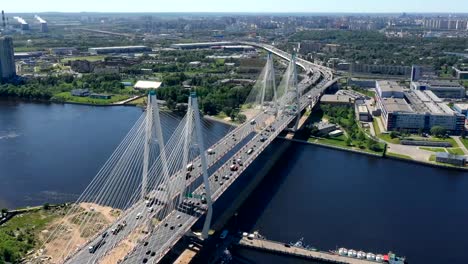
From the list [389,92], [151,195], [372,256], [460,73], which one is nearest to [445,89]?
[389,92]

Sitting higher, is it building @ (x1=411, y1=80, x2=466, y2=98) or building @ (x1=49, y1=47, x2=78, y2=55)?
building @ (x1=49, y1=47, x2=78, y2=55)

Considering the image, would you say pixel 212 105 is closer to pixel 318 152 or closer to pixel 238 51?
pixel 318 152

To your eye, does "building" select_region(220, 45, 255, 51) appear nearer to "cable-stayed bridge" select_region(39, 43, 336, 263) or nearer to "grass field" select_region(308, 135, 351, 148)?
"grass field" select_region(308, 135, 351, 148)

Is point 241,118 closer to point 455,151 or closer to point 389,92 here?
point 389,92

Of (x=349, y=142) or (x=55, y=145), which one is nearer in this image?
(x=55, y=145)

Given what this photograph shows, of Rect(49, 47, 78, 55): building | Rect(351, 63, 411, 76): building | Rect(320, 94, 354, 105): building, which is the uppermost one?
Rect(49, 47, 78, 55): building

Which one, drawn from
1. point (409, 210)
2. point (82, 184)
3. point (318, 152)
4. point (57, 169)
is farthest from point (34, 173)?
point (409, 210)

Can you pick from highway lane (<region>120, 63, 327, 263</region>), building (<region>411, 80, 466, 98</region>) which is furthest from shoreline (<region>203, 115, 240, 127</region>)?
building (<region>411, 80, 466, 98</region>)
